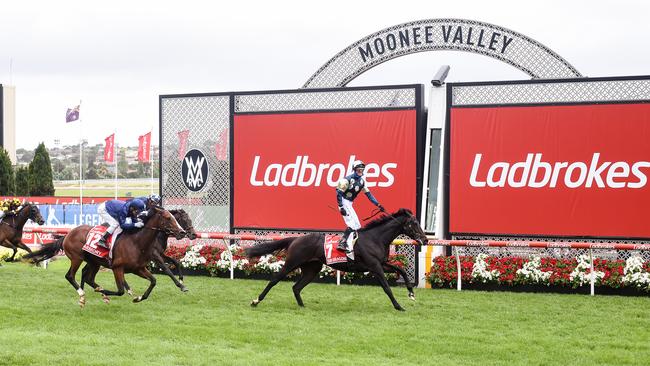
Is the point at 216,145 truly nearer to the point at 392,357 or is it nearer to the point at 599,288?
the point at 599,288

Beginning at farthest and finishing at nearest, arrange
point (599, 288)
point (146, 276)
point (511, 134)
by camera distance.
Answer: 1. point (511, 134)
2. point (599, 288)
3. point (146, 276)

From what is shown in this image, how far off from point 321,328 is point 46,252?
5.41 m

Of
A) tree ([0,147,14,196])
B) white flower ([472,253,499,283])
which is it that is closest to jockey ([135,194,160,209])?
white flower ([472,253,499,283])

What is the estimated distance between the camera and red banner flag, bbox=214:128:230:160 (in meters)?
17.0

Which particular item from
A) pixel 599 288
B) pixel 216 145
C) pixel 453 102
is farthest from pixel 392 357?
pixel 216 145

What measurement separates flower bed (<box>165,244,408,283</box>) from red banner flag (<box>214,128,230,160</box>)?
1756 millimetres

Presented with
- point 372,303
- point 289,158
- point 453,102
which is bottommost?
point 372,303

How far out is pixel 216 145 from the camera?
17.0 meters

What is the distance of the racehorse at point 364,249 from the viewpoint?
12.0 metres

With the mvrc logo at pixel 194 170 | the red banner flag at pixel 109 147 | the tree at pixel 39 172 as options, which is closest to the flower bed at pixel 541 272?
the mvrc logo at pixel 194 170

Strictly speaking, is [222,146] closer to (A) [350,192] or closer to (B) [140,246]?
(A) [350,192]

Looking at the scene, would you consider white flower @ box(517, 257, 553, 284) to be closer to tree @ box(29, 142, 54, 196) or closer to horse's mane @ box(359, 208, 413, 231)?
horse's mane @ box(359, 208, 413, 231)

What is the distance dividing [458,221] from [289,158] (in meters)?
3.39

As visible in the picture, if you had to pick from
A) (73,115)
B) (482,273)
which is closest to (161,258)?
(482,273)
